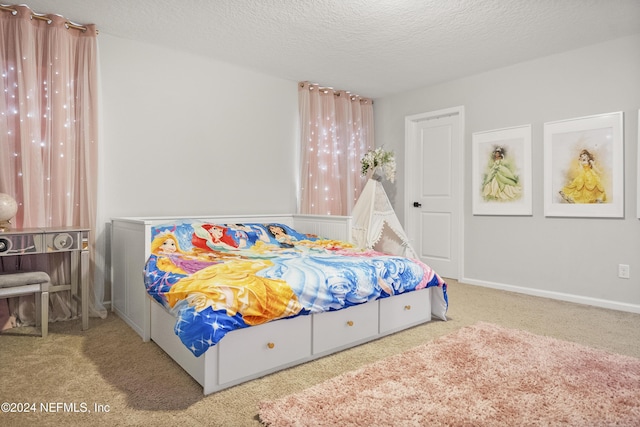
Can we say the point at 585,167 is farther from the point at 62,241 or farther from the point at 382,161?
the point at 62,241

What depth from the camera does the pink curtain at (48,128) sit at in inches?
109

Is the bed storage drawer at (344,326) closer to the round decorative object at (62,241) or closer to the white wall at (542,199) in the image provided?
the round decorative object at (62,241)

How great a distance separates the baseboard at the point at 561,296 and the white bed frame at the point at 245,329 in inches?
56.9

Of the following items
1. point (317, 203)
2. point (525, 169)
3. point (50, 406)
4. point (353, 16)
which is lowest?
point (50, 406)

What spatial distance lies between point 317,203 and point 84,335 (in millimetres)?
2680

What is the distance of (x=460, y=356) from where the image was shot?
2.19 metres

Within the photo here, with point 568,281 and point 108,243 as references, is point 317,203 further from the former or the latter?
point 568,281

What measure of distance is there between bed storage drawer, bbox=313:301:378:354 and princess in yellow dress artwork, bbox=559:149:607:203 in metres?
2.27

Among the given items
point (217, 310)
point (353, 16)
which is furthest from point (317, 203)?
point (217, 310)

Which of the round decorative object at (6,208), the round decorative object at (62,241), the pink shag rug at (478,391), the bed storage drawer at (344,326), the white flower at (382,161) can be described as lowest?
the pink shag rug at (478,391)

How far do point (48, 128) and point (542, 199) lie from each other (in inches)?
167

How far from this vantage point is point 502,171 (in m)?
3.98

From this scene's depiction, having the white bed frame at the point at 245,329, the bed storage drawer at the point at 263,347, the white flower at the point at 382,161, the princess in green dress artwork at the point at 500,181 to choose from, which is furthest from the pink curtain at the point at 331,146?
the bed storage drawer at the point at 263,347

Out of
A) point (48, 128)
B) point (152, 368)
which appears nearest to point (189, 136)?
point (48, 128)
